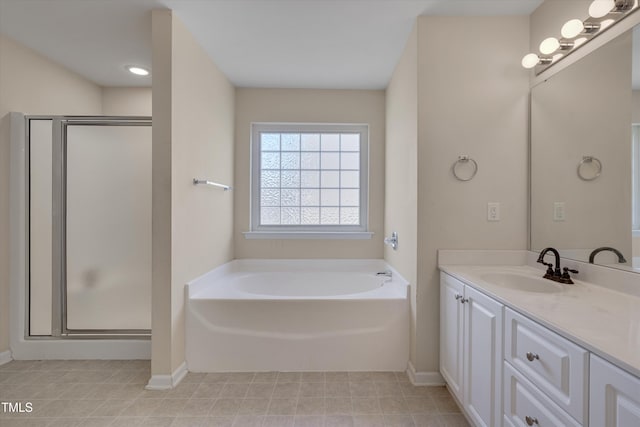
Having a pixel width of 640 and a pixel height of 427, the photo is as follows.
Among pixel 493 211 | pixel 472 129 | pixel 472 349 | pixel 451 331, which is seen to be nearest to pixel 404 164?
pixel 472 129

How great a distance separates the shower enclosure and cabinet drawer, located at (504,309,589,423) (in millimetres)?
2355

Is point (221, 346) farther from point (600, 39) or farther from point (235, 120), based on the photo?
point (600, 39)

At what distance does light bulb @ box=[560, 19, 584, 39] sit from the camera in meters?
1.45

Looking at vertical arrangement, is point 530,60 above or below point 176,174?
above

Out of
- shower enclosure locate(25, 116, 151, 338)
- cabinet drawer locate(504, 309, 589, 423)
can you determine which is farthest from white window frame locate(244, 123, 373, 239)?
cabinet drawer locate(504, 309, 589, 423)

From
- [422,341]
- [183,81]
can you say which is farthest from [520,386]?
[183,81]

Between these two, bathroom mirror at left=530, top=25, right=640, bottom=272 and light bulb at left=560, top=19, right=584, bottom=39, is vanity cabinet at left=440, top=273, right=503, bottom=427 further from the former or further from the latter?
light bulb at left=560, top=19, right=584, bottom=39

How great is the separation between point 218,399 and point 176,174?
142 centimetres

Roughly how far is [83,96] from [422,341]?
356cm

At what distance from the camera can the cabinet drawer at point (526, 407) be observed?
2.99 feet

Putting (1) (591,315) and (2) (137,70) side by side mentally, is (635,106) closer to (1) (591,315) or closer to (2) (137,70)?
(1) (591,315)

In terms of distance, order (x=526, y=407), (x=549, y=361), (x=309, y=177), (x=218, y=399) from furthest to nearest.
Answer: (x=309, y=177) < (x=218, y=399) < (x=526, y=407) < (x=549, y=361)

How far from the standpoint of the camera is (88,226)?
2197mm

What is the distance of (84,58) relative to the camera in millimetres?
2373
